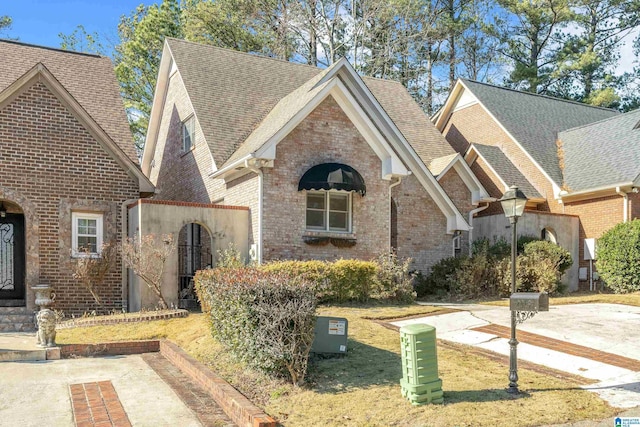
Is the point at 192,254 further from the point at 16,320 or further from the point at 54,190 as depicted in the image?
the point at 16,320

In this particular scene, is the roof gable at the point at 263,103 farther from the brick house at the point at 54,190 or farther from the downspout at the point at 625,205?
the downspout at the point at 625,205

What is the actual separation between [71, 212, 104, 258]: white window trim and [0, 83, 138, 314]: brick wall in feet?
0.47

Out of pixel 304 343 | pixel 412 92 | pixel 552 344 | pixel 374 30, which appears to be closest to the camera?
pixel 304 343

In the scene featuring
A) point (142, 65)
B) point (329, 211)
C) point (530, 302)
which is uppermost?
point (142, 65)

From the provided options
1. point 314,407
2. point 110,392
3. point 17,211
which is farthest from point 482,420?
point 17,211

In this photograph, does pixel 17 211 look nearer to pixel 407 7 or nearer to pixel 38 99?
pixel 38 99

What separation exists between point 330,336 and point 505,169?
17.0 meters

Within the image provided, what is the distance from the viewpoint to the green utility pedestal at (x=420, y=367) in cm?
721

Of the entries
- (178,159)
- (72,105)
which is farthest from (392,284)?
(178,159)

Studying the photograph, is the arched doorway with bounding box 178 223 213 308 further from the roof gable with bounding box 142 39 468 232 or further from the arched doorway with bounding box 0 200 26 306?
the arched doorway with bounding box 0 200 26 306

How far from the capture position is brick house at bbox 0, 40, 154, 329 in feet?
49.8

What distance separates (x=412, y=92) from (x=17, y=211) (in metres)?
28.0

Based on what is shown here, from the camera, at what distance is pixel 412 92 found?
38.9 meters

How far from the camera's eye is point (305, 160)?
1659 cm
